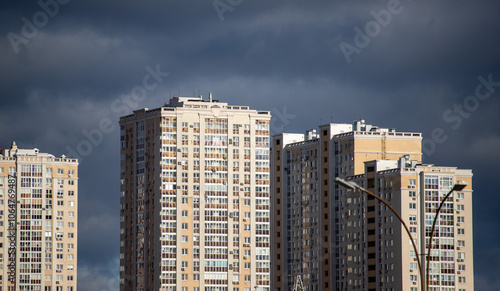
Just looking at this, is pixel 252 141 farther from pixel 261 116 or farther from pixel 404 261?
pixel 404 261

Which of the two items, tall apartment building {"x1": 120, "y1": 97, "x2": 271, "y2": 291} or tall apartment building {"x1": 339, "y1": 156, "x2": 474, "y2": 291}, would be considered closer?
tall apartment building {"x1": 339, "y1": 156, "x2": 474, "y2": 291}

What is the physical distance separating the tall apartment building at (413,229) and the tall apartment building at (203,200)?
17.9m

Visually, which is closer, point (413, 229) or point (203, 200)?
point (413, 229)

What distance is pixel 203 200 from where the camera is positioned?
195m

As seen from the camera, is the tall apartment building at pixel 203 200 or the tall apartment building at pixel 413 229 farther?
the tall apartment building at pixel 203 200

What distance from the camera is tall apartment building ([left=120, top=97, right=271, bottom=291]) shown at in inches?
7559

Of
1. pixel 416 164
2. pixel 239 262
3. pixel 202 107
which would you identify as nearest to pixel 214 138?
pixel 202 107

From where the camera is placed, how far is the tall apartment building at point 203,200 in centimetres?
19200

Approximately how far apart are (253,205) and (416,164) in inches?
1120

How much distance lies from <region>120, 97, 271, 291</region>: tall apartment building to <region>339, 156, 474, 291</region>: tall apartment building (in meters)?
17.9

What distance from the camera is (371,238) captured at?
621 feet

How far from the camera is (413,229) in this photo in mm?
184125

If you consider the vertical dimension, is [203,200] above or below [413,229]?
above

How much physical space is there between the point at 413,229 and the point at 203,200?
3610cm
